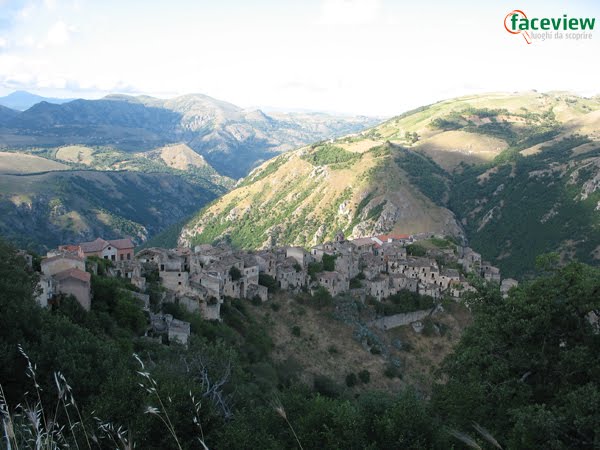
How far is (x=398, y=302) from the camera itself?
56500mm

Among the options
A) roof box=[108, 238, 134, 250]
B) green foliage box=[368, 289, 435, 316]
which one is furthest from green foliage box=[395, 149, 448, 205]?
roof box=[108, 238, 134, 250]

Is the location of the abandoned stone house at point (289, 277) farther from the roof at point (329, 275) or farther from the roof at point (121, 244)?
the roof at point (121, 244)

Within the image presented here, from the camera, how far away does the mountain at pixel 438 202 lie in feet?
→ 427

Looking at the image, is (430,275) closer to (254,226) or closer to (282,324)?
(282,324)

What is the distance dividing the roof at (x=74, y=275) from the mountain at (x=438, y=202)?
9807 cm

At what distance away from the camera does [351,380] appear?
145 ft

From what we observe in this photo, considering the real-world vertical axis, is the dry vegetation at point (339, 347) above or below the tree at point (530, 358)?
below

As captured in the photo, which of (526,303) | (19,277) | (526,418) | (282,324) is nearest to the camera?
(526,418)

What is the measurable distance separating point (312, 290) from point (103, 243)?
20570mm

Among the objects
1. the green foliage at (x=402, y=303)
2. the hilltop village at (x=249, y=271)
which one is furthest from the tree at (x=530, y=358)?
the green foliage at (x=402, y=303)

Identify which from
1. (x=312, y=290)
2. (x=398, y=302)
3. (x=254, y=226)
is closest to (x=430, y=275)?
(x=398, y=302)

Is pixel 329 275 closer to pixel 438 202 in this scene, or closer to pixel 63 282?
pixel 63 282

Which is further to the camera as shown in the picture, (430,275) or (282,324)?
(430,275)

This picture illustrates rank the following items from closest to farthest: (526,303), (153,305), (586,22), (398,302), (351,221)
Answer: (526,303), (153,305), (398,302), (586,22), (351,221)
